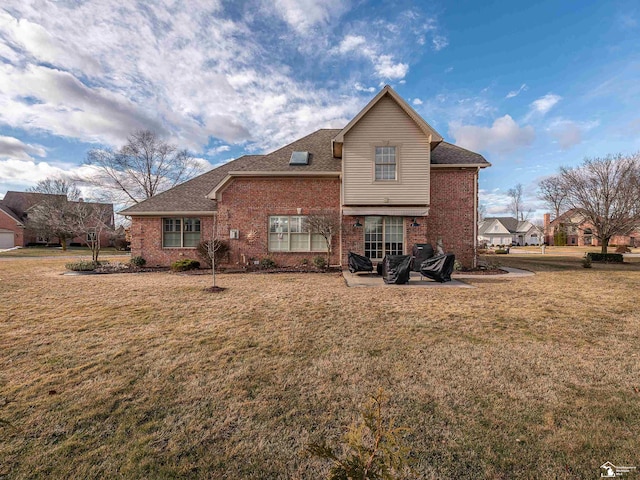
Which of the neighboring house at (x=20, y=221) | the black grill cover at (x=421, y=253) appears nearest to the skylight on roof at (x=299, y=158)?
the black grill cover at (x=421, y=253)

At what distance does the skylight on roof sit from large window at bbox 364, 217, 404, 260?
14.8ft

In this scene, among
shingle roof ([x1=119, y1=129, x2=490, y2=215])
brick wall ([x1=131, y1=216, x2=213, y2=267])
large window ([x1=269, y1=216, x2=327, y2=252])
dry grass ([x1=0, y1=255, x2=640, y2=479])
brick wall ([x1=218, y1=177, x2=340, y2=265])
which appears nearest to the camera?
dry grass ([x1=0, y1=255, x2=640, y2=479])

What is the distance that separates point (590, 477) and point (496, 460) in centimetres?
68

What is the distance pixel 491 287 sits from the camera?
30.7 ft

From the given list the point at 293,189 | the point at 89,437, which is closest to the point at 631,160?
the point at 293,189

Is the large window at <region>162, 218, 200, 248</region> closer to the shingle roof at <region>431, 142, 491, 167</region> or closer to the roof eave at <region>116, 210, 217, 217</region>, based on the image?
the roof eave at <region>116, 210, 217, 217</region>

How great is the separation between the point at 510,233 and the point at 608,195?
52.3 meters

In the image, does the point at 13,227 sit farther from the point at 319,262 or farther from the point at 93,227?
the point at 319,262

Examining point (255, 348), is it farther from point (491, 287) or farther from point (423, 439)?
point (491, 287)

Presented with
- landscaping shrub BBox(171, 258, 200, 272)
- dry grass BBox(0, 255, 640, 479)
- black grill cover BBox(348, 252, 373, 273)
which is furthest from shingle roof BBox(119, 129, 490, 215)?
dry grass BBox(0, 255, 640, 479)

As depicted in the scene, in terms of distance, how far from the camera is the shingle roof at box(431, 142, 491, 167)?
1355 centimetres

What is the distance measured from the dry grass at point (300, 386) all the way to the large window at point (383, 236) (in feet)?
21.9

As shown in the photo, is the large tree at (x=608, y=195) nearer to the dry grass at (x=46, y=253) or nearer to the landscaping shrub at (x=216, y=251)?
the landscaping shrub at (x=216, y=251)

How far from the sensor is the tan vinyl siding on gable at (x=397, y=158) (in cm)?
1255
